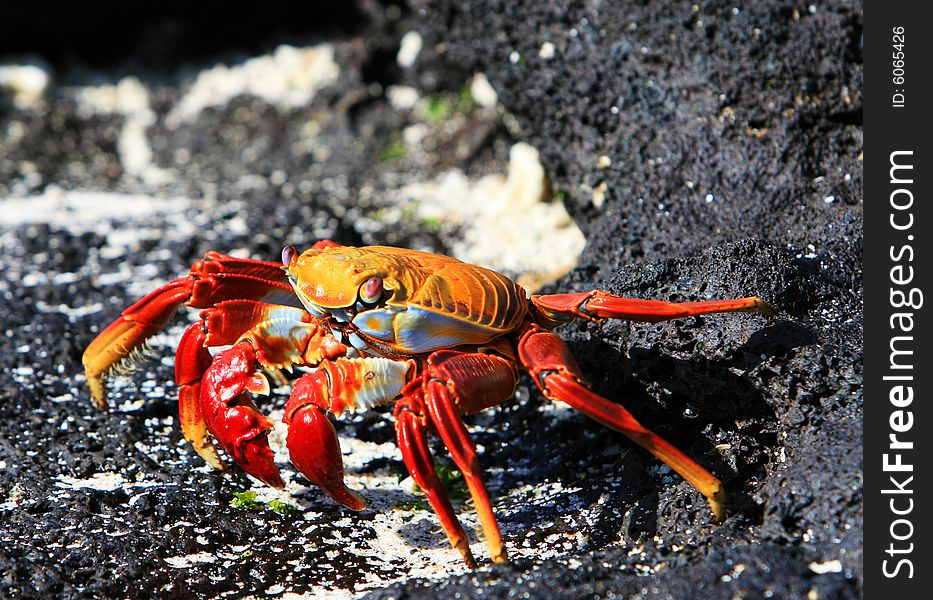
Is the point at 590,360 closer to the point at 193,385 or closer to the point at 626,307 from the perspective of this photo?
the point at 626,307

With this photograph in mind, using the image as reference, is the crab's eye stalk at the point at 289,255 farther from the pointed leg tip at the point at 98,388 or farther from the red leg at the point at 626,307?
the pointed leg tip at the point at 98,388

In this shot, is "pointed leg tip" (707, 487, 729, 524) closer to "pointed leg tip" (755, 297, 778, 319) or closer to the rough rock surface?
the rough rock surface

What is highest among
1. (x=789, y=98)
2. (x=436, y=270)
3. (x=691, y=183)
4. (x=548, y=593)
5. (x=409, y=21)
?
(x=409, y=21)

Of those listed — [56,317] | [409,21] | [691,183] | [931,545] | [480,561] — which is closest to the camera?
[931,545]

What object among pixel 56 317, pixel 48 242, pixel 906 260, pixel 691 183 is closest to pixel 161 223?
pixel 48 242

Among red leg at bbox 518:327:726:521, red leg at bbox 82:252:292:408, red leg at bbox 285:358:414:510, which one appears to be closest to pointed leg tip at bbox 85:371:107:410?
red leg at bbox 82:252:292:408

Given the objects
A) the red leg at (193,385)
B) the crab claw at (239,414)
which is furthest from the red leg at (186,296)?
the crab claw at (239,414)

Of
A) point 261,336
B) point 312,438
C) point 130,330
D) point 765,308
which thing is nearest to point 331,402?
point 312,438

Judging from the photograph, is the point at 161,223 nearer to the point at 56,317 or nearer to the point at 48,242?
the point at 48,242
